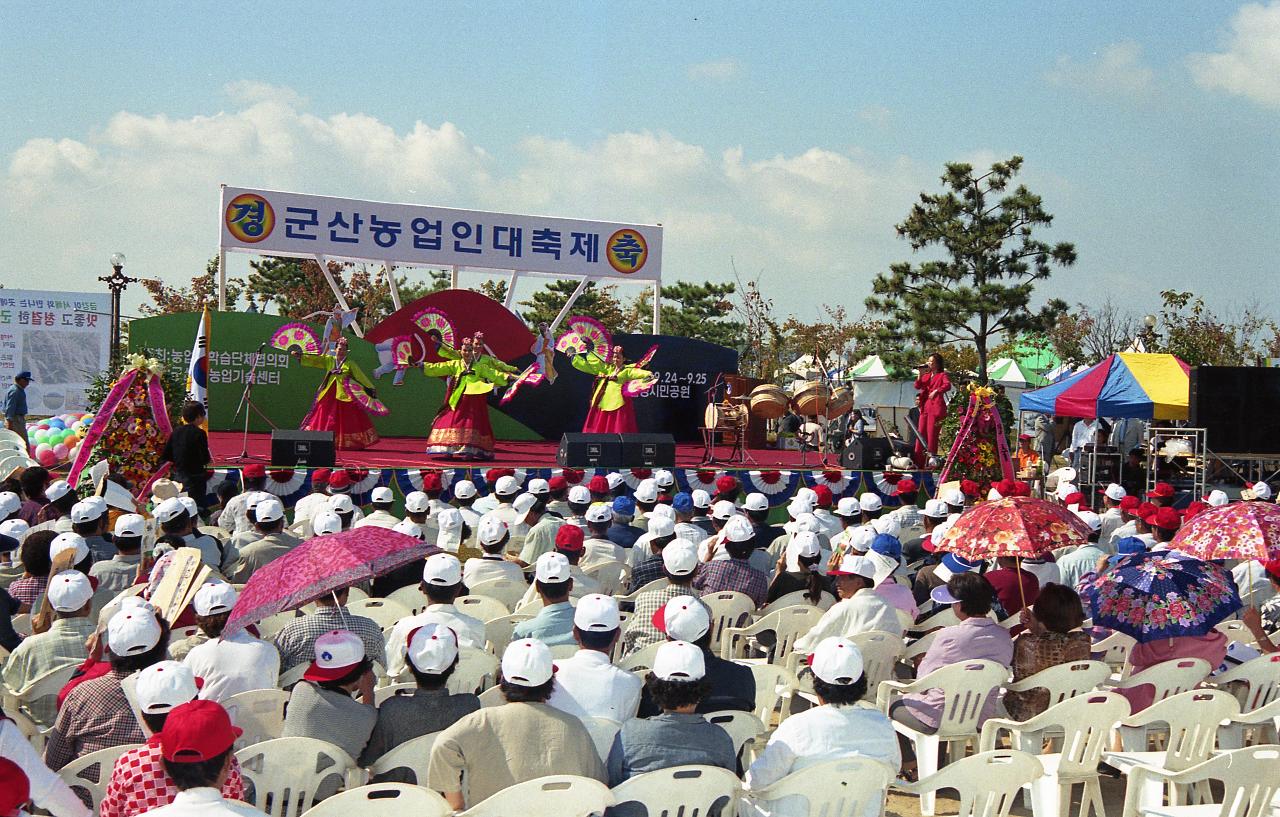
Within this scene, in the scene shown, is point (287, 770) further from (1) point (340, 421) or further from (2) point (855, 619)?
(1) point (340, 421)

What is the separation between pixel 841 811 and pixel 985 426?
11.2 metres

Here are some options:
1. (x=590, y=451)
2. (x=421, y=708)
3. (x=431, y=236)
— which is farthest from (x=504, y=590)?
(x=431, y=236)

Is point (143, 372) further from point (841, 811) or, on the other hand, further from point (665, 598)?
point (841, 811)

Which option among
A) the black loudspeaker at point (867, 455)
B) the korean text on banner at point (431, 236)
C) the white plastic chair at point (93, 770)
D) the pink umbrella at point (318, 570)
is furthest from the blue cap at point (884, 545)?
the korean text on banner at point (431, 236)

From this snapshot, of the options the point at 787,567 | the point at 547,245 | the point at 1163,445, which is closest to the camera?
the point at 787,567

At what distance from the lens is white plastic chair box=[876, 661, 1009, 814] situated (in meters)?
4.68

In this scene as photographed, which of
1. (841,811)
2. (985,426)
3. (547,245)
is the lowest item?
(841,811)

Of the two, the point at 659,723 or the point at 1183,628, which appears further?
the point at 1183,628

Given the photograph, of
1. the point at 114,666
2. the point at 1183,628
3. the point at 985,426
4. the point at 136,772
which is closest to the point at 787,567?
the point at 1183,628

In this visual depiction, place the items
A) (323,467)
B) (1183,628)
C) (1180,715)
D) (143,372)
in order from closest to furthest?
(1180,715) → (1183,628) → (143,372) → (323,467)

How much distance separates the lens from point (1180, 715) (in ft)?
13.4

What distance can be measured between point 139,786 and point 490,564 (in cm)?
352

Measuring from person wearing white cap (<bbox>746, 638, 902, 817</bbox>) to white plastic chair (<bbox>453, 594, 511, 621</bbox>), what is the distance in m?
2.35

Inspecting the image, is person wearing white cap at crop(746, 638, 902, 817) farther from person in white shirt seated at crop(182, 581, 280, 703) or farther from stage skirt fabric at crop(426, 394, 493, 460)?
stage skirt fabric at crop(426, 394, 493, 460)
